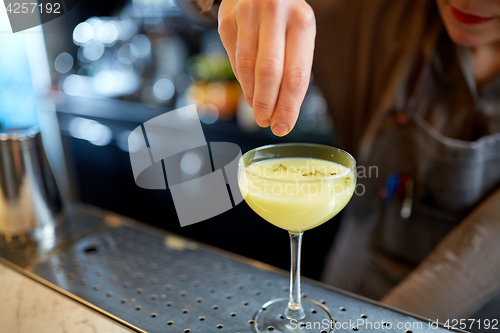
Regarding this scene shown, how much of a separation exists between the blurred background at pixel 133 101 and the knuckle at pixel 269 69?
171 cm

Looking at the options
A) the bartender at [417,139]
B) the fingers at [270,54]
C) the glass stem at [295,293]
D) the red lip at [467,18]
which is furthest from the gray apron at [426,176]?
the fingers at [270,54]

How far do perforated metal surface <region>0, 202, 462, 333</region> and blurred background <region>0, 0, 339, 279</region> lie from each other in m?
1.42

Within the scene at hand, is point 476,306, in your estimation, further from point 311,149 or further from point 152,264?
point 152,264

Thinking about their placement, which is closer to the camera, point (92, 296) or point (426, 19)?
point (92, 296)

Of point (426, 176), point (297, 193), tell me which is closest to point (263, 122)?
point (297, 193)

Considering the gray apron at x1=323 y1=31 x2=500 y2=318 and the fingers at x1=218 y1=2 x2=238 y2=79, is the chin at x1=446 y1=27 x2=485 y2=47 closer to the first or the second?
the gray apron at x1=323 y1=31 x2=500 y2=318

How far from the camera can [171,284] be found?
100 cm

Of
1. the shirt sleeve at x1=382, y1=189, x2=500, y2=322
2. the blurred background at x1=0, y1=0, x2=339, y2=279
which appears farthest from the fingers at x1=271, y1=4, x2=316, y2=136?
the blurred background at x1=0, y1=0, x2=339, y2=279

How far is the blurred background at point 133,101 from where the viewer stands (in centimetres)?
258

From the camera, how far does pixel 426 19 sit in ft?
4.57

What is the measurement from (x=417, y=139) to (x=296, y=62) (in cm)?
81

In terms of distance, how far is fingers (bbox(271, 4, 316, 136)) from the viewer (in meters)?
0.74

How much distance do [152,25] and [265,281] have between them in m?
2.80

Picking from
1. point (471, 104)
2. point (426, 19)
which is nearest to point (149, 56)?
point (426, 19)
